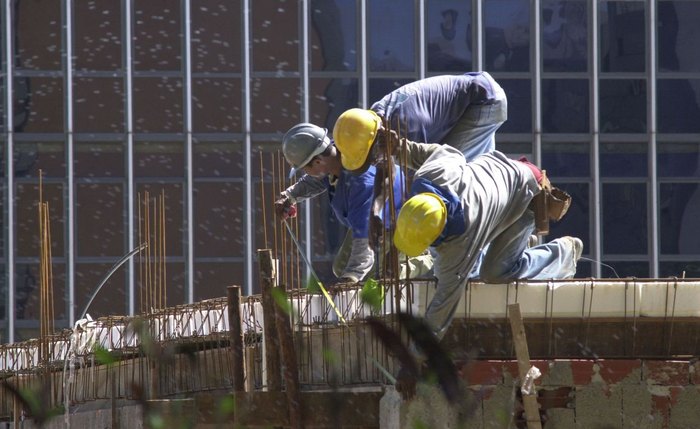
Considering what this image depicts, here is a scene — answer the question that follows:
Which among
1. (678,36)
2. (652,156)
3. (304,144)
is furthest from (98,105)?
(304,144)

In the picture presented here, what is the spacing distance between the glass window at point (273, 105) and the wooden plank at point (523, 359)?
1337 cm

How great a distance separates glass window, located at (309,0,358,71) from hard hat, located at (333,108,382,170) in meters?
13.0

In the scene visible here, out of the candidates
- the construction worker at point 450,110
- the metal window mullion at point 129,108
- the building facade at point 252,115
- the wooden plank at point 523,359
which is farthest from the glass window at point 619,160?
the wooden plank at point 523,359

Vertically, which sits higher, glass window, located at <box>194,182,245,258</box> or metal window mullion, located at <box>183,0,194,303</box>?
metal window mullion, located at <box>183,0,194,303</box>

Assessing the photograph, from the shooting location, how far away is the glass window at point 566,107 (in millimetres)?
20734

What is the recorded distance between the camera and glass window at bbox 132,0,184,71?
2034cm

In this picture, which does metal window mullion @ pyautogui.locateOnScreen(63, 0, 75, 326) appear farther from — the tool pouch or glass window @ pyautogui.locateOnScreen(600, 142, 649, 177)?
the tool pouch

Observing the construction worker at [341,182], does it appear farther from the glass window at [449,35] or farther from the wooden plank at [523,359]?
the glass window at [449,35]

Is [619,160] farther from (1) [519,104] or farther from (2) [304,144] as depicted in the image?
(2) [304,144]

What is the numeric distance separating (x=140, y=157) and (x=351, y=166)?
12969 millimetres

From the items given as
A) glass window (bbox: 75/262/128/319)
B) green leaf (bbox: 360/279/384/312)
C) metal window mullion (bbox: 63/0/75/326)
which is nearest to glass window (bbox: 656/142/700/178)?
glass window (bbox: 75/262/128/319)

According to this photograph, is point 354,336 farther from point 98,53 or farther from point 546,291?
point 98,53

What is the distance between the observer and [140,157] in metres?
20.4

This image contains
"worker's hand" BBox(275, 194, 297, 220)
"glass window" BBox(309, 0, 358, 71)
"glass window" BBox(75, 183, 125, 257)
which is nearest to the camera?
"worker's hand" BBox(275, 194, 297, 220)
